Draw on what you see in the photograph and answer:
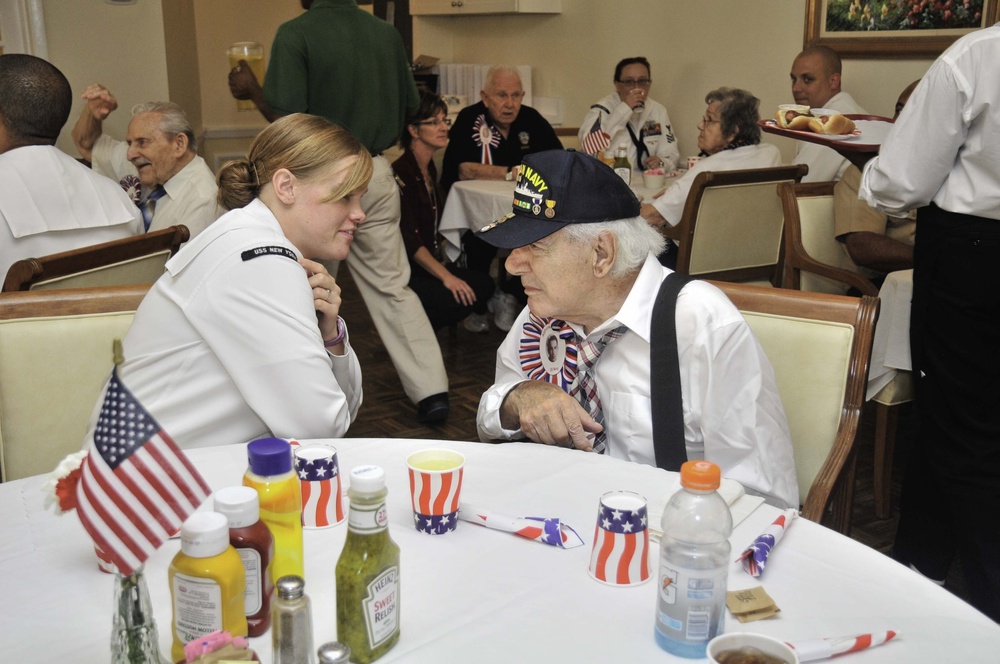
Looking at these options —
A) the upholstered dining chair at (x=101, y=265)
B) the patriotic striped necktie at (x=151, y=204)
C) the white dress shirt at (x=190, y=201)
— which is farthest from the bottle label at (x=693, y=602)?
the patriotic striped necktie at (x=151, y=204)

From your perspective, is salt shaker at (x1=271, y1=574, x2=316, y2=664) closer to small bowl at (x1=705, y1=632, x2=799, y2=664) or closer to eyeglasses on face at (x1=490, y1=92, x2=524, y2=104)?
small bowl at (x1=705, y1=632, x2=799, y2=664)

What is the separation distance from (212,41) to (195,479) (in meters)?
7.50

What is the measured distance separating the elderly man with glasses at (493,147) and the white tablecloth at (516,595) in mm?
3891

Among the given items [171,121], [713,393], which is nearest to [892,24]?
[171,121]

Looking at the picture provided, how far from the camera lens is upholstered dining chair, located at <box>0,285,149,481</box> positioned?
197 centimetres

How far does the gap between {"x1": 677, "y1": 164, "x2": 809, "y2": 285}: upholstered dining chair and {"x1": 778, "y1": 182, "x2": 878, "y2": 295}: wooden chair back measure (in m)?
0.45

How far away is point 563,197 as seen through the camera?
177cm

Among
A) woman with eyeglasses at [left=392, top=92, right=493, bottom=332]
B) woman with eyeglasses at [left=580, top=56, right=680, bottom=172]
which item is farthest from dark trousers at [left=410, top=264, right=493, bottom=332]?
woman with eyeglasses at [left=580, top=56, right=680, bottom=172]

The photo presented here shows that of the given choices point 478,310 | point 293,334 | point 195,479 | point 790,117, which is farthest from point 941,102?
point 478,310

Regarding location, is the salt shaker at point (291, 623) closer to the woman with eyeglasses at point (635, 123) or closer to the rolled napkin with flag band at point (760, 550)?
the rolled napkin with flag band at point (760, 550)

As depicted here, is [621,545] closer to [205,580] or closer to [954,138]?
[205,580]

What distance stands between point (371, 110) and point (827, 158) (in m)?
2.22

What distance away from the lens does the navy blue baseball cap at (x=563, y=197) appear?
5.81ft

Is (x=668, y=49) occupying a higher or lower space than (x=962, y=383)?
higher
